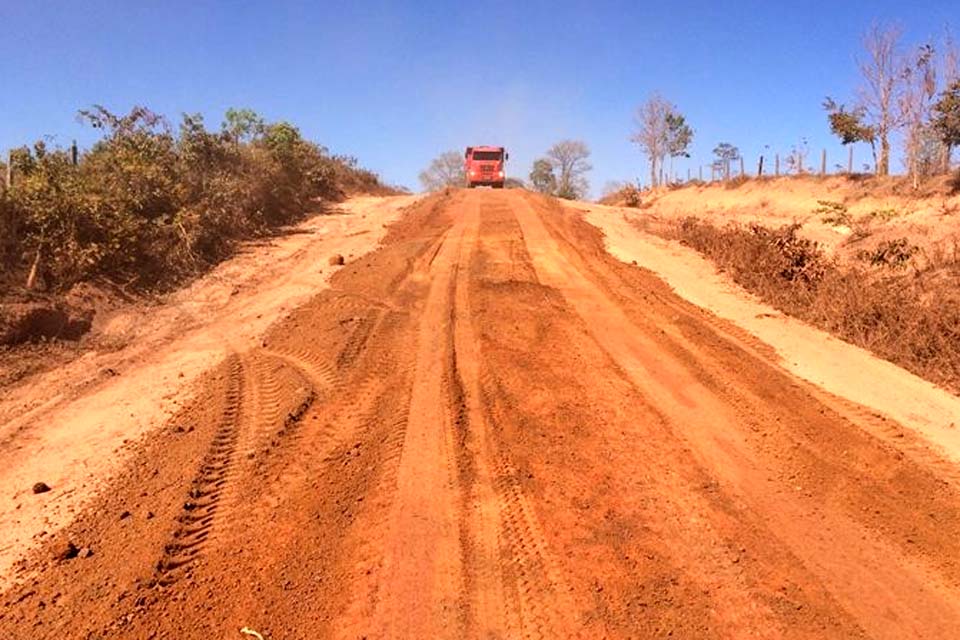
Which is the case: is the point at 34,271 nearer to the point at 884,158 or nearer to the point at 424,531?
the point at 424,531

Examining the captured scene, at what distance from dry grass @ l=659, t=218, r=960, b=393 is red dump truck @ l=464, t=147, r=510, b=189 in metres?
22.9

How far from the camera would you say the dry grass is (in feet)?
29.1

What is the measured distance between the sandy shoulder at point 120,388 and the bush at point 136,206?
0.85 metres

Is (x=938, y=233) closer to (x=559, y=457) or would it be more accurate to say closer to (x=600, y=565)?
(x=559, y=457)

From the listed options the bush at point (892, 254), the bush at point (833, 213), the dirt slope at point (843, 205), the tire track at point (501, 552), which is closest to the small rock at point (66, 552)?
the tire track at point (501, 552)

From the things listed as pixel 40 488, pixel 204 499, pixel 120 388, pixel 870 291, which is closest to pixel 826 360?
pixel 870 291

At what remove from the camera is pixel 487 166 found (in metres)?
36.9

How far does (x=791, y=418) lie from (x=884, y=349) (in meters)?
3.39

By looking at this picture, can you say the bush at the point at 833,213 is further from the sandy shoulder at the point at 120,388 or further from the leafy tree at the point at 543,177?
the leafy tree at the point at 543,177

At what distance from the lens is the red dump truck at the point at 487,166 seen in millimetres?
36906

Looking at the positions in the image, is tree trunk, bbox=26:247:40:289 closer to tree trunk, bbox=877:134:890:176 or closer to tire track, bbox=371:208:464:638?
tire track, bbox=371:208:464:638

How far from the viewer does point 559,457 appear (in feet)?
18.5

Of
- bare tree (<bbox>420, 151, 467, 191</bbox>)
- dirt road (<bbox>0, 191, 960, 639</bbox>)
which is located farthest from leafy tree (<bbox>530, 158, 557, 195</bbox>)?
dirt road (<bbox>0, 191, 960, 639</bbox>)

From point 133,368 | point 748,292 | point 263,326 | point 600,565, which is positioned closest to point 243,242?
point 263,326
